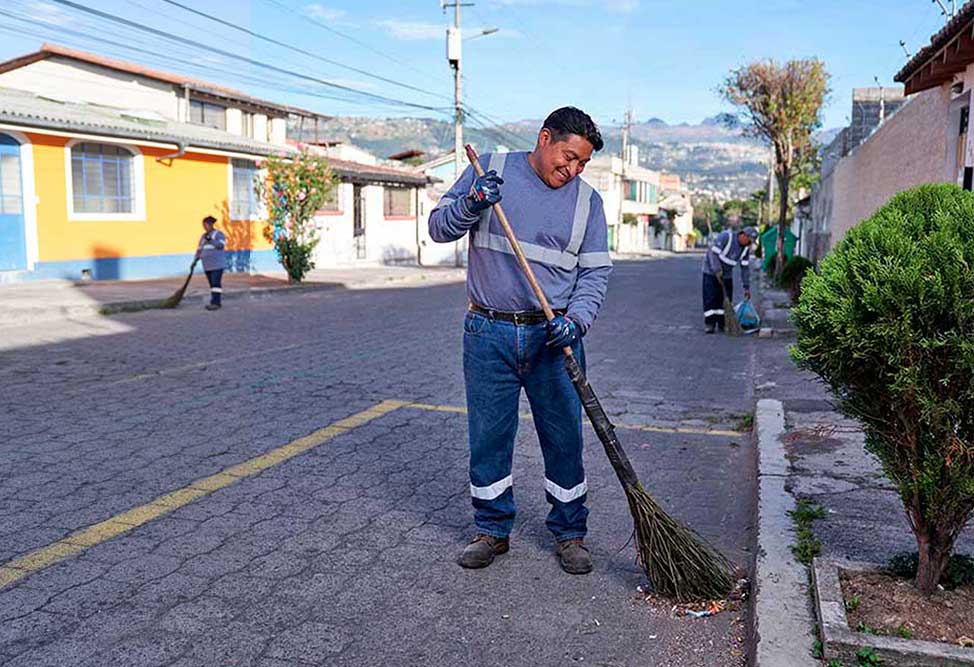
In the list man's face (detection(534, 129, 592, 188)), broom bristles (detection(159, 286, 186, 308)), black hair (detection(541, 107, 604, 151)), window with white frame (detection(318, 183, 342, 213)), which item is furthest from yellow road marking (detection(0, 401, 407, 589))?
window with white frame (detection(318, 183, 342, 213))

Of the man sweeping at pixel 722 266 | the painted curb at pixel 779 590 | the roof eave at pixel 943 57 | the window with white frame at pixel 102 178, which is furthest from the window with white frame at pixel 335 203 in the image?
the painted curb at pixel 779 590

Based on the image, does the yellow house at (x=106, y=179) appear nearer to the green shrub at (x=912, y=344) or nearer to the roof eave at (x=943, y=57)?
the roof eave at (x=943, y=57)

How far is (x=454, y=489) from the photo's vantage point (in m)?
5.09

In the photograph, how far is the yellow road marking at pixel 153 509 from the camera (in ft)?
12.6

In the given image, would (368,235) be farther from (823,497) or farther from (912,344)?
(912,344)

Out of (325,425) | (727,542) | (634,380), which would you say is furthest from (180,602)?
(634,380)

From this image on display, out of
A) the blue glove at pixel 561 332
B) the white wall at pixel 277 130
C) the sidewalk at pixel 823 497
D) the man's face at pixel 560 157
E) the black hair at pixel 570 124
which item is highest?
the white wall at pixel 277 130

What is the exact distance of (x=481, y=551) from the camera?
396 cm

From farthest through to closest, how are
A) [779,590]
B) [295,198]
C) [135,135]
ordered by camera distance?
[295,198] → [135,135] → [779,590]

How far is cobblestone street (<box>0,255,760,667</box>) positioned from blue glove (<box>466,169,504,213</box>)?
1544mm

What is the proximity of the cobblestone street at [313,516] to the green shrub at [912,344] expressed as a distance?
882 millimetres

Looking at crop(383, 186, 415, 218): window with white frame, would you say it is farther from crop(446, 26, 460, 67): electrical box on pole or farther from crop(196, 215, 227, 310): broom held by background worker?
crop(196, 215, 227, 310): broom held by background worker

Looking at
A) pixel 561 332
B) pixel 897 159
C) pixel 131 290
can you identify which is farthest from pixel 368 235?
pixel 561 332

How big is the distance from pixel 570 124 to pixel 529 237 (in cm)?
48
